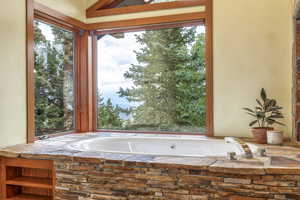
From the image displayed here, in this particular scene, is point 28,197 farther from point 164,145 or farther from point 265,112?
point 265,112

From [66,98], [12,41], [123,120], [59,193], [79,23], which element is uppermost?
[79,23]

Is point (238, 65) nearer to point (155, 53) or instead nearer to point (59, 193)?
point (155, 53)

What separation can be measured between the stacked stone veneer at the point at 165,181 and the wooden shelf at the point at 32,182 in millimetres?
165

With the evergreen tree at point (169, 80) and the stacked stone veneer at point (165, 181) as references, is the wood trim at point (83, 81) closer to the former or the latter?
the evergreen tree at point (169, 80)

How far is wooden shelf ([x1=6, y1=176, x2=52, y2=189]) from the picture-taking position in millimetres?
2162

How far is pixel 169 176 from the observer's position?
5.75 ft

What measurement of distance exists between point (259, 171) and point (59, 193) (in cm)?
147

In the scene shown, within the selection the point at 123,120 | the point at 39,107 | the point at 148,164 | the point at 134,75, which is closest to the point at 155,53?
the point at 134,75

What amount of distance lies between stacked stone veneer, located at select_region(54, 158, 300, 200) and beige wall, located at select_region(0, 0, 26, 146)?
0.75 m

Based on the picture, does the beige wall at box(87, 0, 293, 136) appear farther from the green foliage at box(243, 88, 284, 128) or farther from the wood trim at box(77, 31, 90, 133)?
the wood trim at box(77, 31, 90, 133)

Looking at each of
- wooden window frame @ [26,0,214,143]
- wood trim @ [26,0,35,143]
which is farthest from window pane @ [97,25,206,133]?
wood trim @ [26,0,35,143]

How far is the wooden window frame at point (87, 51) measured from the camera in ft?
8.77

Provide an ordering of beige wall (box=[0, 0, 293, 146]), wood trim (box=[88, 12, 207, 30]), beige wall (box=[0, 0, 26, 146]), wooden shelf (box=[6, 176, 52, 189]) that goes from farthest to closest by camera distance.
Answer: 1. wood trim (box=[88, 12, 207, 30])
2. beige wall (box=[0, 0, 293, 146])
3. beige wall (box=[0, 0, 26, 146])
4. wooden shelf (box=[6, 176, 52, 189])

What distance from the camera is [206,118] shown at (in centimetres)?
309
